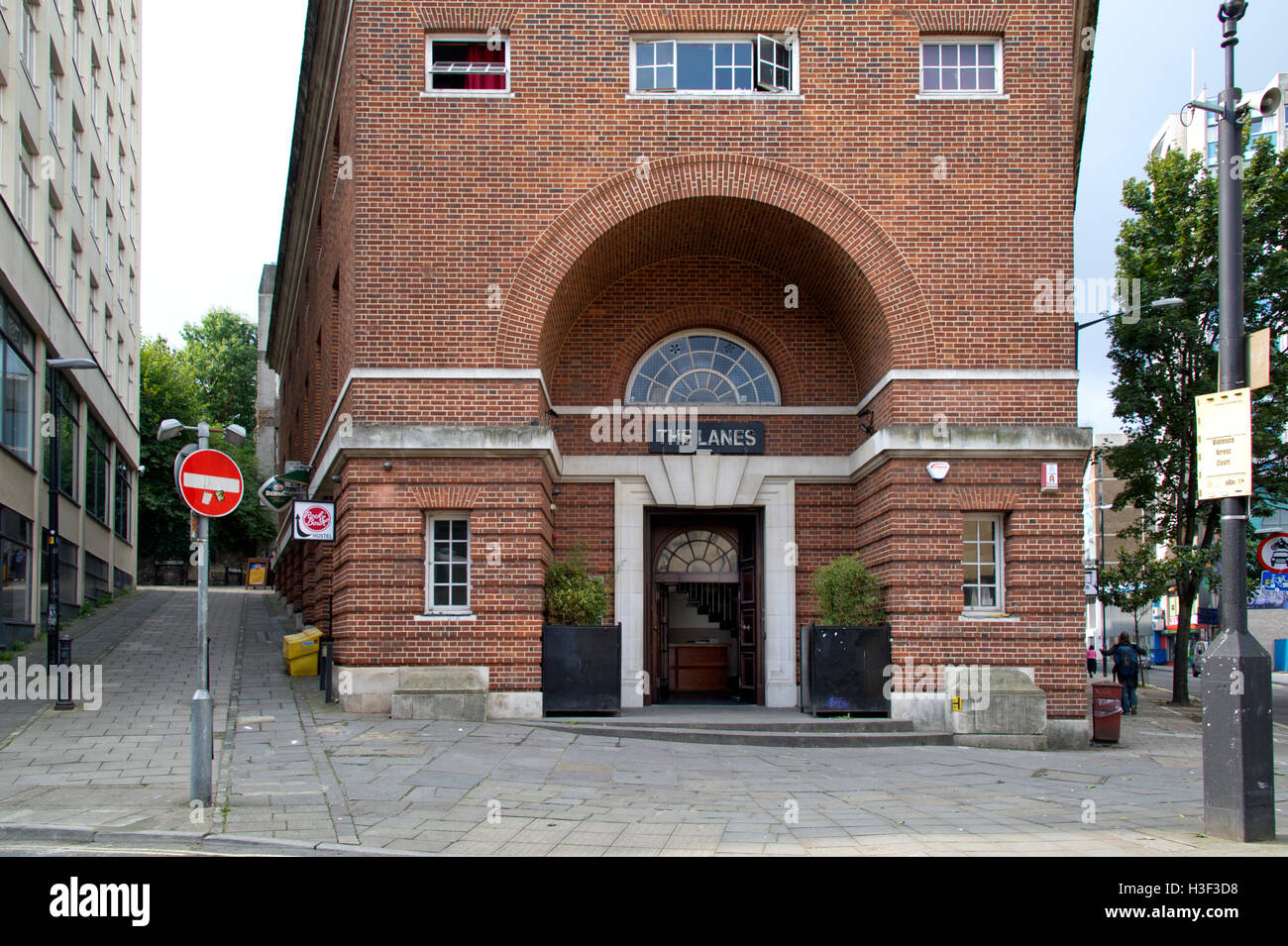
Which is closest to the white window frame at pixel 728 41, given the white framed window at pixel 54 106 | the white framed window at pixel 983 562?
the white framed window at pixel 983 562

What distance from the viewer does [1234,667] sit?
9219 mm

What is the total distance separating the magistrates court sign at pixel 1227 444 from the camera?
955cm

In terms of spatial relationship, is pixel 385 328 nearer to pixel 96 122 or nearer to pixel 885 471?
pixel 885 471

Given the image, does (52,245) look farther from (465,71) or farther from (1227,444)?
(1227,444)

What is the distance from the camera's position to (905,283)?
16188mm

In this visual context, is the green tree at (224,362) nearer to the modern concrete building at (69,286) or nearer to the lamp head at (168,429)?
the modern concrete building at (69,286)

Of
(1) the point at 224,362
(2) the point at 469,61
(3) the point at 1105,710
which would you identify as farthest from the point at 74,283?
(1) the point at 224,362

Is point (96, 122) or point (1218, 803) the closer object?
point (1218, 803)

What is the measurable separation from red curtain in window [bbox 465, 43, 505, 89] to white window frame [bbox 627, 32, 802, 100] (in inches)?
73.3

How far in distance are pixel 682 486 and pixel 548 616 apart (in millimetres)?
3209

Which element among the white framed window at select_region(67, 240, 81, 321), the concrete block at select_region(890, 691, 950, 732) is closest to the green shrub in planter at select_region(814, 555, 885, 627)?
the concrete block at select_region(890, 691, 950, 732)

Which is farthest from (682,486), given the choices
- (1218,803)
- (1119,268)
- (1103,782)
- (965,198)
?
(1119,268)

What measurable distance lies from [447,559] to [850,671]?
5.81m

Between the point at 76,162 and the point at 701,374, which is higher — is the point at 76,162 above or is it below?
above
